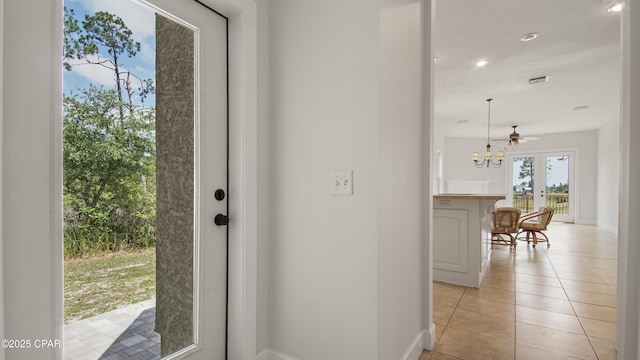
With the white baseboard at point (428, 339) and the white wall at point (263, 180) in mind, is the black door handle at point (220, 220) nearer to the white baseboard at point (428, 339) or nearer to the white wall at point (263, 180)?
the white wall at point (263, 180)

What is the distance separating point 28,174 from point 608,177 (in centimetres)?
1054

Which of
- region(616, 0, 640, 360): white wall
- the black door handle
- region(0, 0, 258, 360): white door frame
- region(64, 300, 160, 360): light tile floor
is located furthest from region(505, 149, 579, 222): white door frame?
region(0, 0, 258, 360): white door frame

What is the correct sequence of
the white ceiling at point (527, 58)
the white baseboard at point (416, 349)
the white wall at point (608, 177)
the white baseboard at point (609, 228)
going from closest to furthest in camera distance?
1. the white baseboard at point (416, 349)
2. the white ceiling at point (527, 58)
3. the white wall at point (608, 177)
4. the white baseboard at point (609, 228)

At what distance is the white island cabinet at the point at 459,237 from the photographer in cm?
331

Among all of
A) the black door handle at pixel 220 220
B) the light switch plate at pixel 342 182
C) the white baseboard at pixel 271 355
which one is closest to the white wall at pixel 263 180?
the white baseboard at pixel 271 355

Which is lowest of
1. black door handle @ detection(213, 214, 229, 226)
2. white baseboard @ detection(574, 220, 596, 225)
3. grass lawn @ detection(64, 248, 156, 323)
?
white baseboard @ detection(574, 220, 596, 225)

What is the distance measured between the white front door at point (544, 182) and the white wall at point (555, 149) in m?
0.18

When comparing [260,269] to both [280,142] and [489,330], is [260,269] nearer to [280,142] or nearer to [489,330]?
[280,142]

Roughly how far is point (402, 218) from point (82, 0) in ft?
5.99

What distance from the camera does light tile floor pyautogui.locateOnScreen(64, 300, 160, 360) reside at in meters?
1.23

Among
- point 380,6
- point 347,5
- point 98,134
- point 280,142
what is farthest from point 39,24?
point 380,6

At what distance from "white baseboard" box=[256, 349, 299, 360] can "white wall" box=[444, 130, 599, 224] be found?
373 inches

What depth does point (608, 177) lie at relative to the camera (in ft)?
25.1

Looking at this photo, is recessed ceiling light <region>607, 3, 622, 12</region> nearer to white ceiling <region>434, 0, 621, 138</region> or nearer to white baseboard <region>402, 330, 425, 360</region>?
white ceiling <region>434, 0, 621, 138</region>
